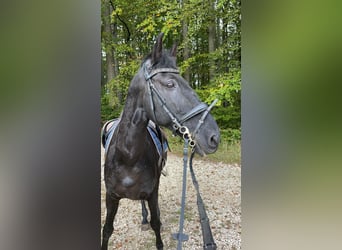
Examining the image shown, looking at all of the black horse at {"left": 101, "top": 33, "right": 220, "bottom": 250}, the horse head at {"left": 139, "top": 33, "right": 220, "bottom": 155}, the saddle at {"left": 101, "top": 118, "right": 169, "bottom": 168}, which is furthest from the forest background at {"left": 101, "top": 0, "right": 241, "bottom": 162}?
the horse head at {"left": 139, "top": 33, "right": 220, "bottom": 155}

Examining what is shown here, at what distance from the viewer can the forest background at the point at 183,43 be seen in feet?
5.42

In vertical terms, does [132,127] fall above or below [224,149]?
above

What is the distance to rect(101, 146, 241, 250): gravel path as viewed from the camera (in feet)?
5.24

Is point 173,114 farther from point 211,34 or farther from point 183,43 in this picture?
point 211,34

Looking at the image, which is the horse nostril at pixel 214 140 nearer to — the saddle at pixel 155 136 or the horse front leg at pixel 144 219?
the saddle at pixel 155 136

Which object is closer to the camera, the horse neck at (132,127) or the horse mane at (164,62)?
the horse mane at (164,62)

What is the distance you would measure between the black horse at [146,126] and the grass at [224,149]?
7.8 inches

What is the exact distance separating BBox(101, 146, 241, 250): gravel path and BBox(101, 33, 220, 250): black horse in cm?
24

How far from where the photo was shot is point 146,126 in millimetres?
1099

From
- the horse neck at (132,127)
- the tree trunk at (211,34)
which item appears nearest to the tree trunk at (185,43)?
the tree trunk at (211,34)

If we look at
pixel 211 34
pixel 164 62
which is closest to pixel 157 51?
pixel 164 62

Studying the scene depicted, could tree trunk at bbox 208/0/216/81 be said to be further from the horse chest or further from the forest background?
the horse chest

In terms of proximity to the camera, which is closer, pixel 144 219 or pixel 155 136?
pixel 155 136

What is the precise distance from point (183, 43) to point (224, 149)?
0.92m
